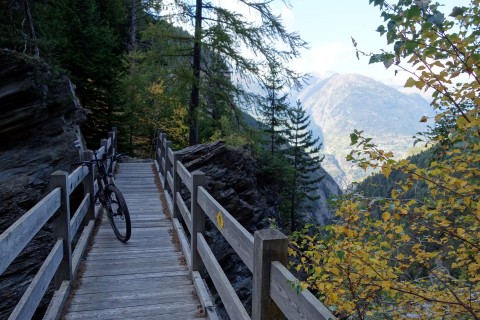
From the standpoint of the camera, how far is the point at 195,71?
48.2 ft

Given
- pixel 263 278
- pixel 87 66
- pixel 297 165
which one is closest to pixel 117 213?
pixel 263 278

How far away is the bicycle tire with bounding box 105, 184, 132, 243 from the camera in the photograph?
19.7 feet

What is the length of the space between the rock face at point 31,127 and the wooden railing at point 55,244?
11.2 ft

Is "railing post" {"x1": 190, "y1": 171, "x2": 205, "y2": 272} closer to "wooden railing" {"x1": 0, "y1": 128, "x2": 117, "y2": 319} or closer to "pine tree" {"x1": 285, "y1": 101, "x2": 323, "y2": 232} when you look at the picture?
"wooden railing" {"x1": 0, "y1": 128, "x2": 117, "y2": 319}

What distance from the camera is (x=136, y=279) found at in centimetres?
475

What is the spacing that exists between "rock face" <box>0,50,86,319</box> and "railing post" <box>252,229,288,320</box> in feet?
24.7

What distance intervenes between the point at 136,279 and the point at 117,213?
1765 mm

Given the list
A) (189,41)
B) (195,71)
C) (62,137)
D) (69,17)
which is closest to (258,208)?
(195,71)

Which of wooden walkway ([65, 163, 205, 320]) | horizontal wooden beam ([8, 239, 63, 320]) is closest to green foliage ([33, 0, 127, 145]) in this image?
wooden walkway ([65, 163, 205, 320])

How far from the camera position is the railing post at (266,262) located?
7.02 feet

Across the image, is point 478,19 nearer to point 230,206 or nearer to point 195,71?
point 230,206

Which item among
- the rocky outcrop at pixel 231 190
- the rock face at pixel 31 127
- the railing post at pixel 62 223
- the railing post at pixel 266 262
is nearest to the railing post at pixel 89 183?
the rock face at pixel 31 127

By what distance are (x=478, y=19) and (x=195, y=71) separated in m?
12.7

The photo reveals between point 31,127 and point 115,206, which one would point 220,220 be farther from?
point 31,127
